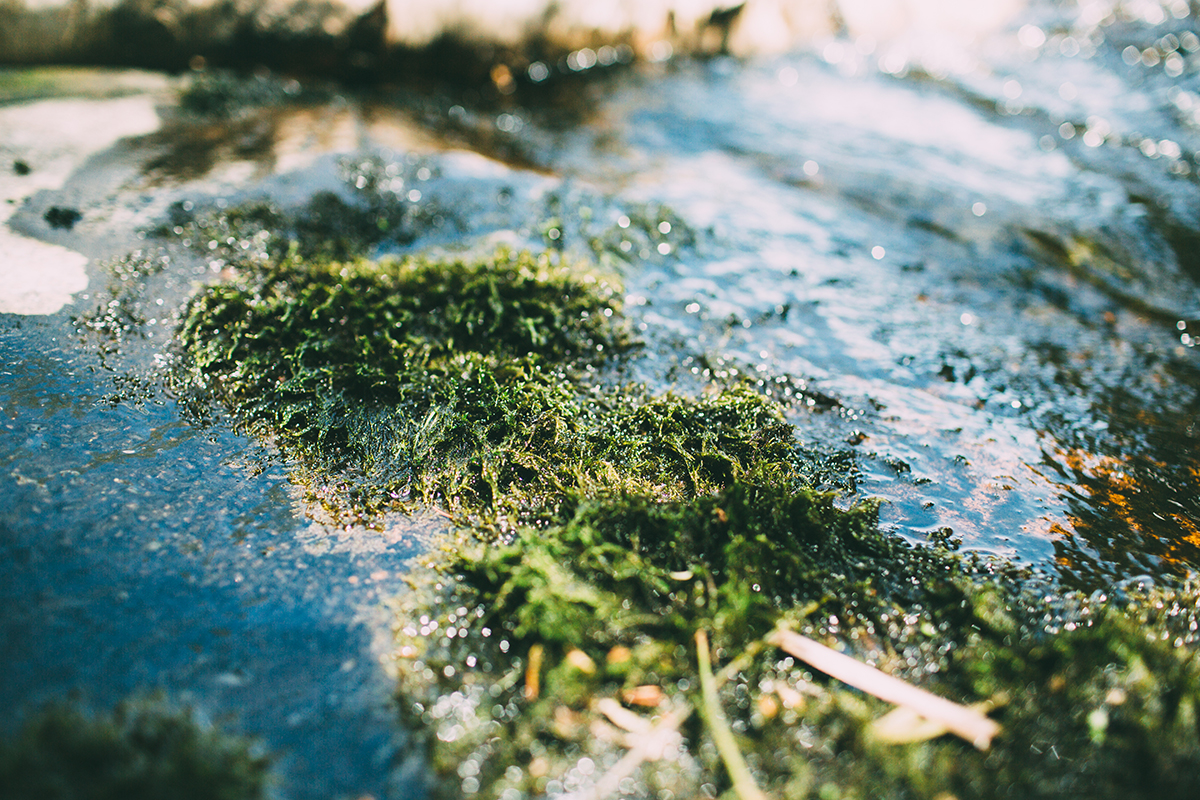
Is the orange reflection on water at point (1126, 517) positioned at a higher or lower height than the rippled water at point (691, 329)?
lower

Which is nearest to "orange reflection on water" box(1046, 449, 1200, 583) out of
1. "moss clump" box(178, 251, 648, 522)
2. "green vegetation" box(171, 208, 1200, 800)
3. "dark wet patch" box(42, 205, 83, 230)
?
"green vegetation" box(171, 208, 1200, 800)

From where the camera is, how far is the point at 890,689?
2.00 metres

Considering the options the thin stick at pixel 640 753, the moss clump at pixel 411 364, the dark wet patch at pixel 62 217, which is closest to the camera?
the thin stick at pixel 640 753

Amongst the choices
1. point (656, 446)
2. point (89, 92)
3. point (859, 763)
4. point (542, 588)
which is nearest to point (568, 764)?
point (542, 588)

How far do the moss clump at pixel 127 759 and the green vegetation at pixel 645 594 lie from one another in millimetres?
480

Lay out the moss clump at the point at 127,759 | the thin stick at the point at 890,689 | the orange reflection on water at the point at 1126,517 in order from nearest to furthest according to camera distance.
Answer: the moss clump at the point at 127,759 → the thin stick at the point at 890,689 → the orange reflection on water at the point at 1126,517

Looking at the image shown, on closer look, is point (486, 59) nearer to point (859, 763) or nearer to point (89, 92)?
point (89, 92)

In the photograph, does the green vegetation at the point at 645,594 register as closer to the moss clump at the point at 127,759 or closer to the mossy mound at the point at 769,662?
the mossy mound at the point at 769,662

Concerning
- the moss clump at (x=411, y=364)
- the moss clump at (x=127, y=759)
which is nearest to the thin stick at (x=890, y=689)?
the moss clump at (x=411, y=364)

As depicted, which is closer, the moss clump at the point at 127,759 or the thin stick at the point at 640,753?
the moss clump at the point at 127,759

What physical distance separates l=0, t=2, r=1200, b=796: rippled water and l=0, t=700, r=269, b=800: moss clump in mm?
96

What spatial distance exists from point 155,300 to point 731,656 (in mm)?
3155

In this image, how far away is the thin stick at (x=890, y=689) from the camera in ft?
6.21

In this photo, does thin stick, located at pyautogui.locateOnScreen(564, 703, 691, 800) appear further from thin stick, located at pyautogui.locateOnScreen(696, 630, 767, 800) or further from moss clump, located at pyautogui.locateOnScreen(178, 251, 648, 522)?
moss clump, located at pyautogui.locateOnScreen(178, 251, 648, 522)
